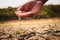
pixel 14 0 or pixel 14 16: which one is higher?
pixel 14 0

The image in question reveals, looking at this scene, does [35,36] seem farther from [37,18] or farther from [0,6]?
[0,6]

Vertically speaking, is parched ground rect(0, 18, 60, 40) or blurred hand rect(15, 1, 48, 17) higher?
blurred hand rect(15, 1, 48, 17)

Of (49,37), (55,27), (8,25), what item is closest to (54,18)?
(55,27)

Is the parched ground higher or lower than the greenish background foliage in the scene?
lower

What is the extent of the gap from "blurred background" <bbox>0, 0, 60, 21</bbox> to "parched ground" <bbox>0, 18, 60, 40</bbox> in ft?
0.22

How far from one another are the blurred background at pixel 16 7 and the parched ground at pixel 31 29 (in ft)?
0.22

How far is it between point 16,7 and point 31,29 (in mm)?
421

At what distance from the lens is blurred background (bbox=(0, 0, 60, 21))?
2359 millimetres

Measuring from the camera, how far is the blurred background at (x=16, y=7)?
236cm

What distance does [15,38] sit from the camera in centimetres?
227

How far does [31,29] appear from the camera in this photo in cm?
235

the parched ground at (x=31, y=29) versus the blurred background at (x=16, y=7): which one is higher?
the blurred background at (x=16, y=7)

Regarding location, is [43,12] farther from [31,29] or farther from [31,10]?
[31,29]

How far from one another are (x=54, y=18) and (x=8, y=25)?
2.42 feet
